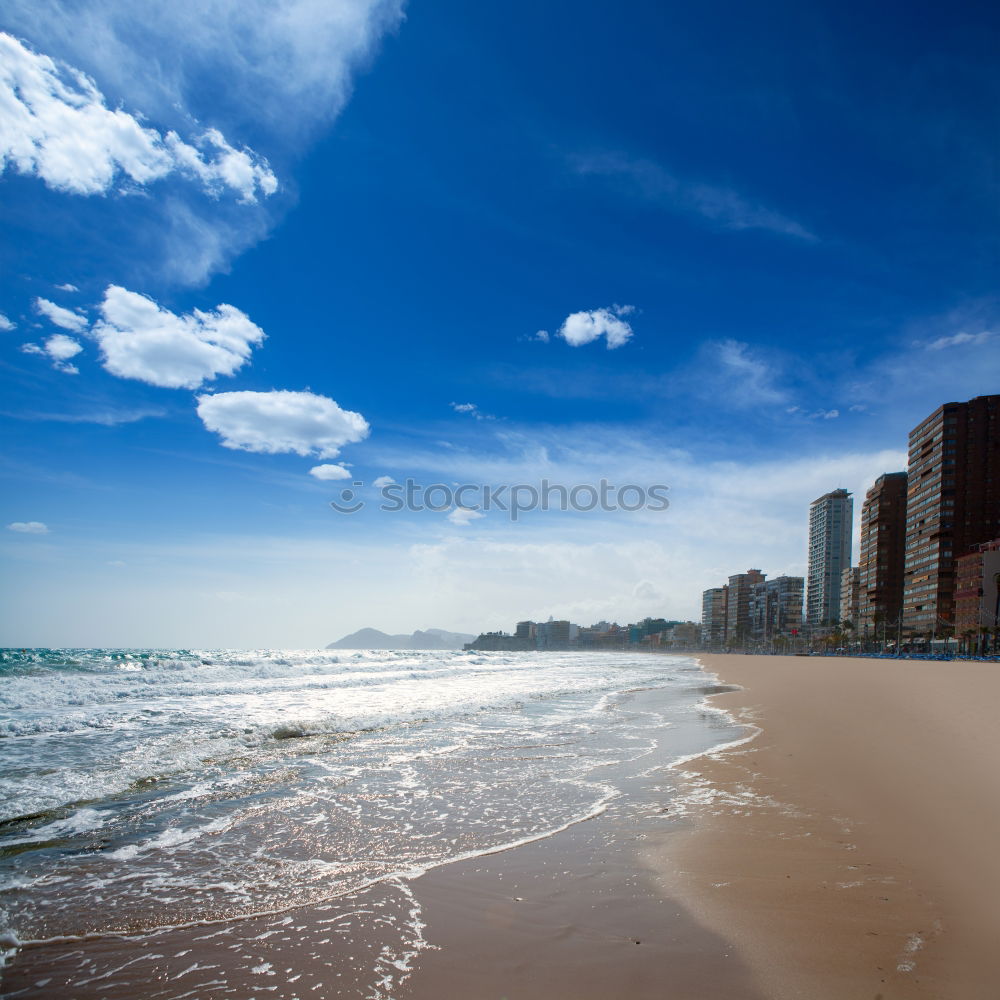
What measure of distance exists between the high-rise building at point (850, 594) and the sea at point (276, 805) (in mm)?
166774

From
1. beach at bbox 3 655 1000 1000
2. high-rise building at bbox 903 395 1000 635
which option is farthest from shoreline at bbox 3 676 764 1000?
high-rise building at bbox 903 395 1000 635

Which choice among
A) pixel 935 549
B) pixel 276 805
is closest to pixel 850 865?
pixel 276 805

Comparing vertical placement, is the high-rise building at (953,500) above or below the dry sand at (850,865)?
above

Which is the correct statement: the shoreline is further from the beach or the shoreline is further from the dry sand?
the dry sand

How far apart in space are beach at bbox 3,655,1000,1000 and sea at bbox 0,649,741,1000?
7cm

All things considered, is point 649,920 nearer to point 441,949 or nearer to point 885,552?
point 441,949

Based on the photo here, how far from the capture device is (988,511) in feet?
356

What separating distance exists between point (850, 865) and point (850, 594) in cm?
18638

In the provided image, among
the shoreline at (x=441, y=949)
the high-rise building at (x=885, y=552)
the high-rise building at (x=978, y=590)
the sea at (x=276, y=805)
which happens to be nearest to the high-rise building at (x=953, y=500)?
the high-rise building at (x=978, y=590)

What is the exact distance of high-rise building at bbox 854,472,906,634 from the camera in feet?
439

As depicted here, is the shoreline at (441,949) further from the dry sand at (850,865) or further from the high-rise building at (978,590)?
the high-rise building at (978,590)

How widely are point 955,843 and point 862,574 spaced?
167001 millimetres

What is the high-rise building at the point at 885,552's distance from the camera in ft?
439

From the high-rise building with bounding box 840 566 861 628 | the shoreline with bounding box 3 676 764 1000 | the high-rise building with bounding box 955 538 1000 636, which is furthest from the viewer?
the high-rise building with bounding box 840 566 861 628
